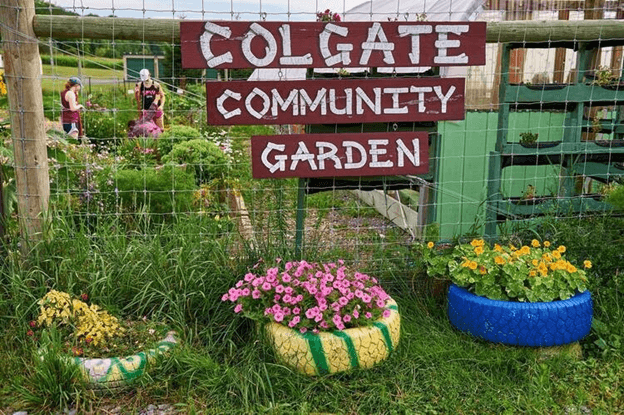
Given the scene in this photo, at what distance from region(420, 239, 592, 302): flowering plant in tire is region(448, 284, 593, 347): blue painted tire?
7 cm

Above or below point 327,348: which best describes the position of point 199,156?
above

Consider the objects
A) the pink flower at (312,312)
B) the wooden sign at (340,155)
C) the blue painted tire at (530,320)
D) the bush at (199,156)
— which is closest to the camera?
the pink flower at (312,312)

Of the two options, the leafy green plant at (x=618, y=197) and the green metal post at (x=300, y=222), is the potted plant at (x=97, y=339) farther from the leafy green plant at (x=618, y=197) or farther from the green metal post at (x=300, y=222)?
the leafy green plant at (x=618, y=197)

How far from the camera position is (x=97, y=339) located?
3.58m

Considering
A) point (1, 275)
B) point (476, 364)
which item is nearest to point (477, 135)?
point (476, 364)

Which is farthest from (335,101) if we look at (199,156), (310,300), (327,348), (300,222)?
(199,156)

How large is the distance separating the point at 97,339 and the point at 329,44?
2226mm

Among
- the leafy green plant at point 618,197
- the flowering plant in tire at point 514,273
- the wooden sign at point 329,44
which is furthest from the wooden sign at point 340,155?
the leafy green plant at point 618,197

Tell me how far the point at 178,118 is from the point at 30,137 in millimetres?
9482

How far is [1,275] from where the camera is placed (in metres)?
4.20

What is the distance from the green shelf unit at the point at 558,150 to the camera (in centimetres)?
489

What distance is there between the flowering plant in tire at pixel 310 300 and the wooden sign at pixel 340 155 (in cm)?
72

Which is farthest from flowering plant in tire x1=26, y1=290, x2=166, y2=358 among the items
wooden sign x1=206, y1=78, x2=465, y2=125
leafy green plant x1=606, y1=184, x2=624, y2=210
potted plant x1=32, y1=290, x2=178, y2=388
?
leafy green plant x1=606, y1=184, x2=624, y2=210

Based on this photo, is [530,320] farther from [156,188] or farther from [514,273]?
[156,188]
